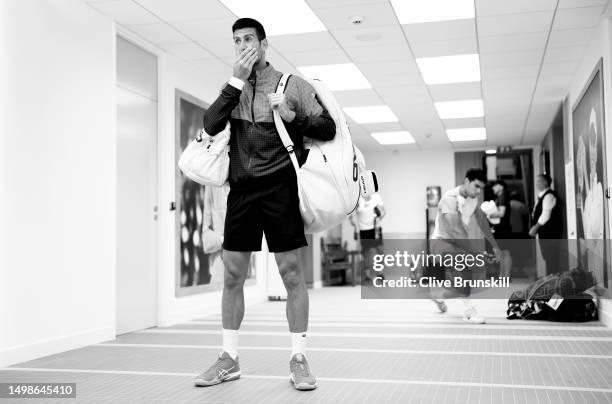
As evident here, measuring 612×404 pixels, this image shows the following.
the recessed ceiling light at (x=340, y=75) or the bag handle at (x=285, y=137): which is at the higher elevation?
the recessed ceiling light at (x=340, y=75)

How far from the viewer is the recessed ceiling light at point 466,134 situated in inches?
433

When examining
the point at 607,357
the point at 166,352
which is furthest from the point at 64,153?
the point at 607,357

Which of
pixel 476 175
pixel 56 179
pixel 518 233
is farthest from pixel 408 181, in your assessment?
pixel 56 179

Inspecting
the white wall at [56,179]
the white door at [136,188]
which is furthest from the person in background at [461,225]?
the white wall at [56,179]

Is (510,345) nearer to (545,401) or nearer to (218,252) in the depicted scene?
(545,401)

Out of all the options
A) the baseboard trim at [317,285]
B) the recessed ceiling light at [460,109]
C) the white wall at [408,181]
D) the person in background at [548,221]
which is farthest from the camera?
the white wall at [408,181]

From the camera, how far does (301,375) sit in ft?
8.92

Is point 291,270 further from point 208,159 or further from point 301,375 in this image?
point 208,159

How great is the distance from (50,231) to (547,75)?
552 cm

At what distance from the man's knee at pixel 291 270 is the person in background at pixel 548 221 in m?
6.26

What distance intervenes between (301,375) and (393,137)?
936cm

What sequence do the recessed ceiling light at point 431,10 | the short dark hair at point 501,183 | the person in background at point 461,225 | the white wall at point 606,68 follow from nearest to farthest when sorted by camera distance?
the recessed ceiling light at point 431,10
the white wall at point 606,68
the person in background at point 461,225
the short dark hair at point 501,183

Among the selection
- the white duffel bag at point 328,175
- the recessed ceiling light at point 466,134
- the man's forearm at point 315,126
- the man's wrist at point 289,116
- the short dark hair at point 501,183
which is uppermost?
the recessed ceiling light at point 466,134

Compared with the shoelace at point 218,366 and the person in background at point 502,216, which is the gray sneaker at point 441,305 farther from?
the person in background at point 502,216
